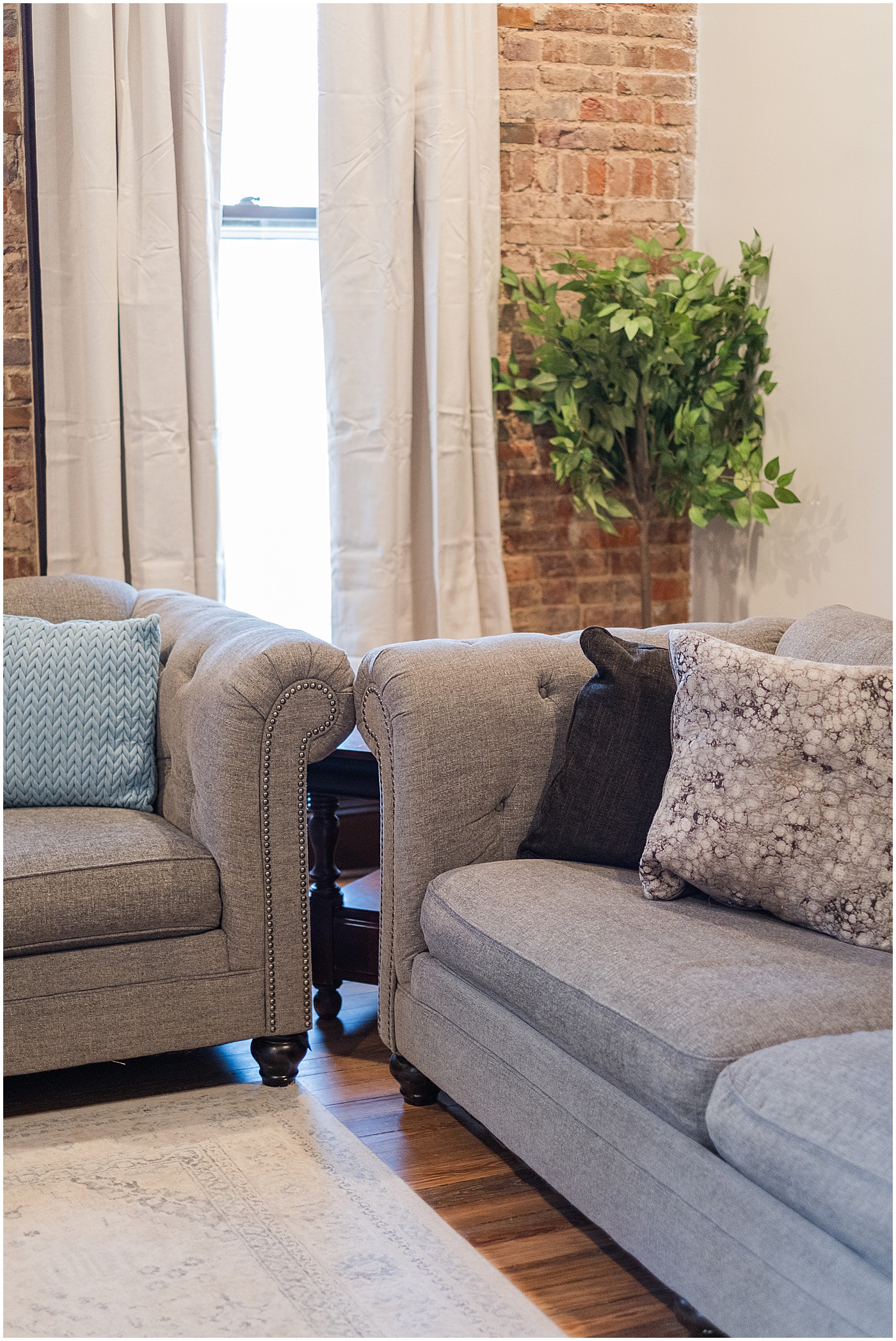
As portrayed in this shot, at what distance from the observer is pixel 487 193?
3637mm

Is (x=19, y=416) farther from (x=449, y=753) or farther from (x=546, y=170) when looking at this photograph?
(x=449, y=753)

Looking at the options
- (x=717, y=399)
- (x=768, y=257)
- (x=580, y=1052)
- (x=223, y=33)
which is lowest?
(x=580, y=1052)

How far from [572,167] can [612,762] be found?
2.35 meters

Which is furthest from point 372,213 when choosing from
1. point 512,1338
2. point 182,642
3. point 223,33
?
point 512,1338

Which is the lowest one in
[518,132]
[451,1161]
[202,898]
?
[451,1161]

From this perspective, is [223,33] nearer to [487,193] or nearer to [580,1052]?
[487,193]

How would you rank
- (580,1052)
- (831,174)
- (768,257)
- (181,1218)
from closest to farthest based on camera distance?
(580,1052)
(181,1218)
(831,174)
(768,257)

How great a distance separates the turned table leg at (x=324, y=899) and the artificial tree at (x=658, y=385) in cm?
135

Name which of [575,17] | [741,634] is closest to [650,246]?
[575,17]

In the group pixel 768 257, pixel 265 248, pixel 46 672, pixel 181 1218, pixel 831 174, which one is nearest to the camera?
pixel 181 1218

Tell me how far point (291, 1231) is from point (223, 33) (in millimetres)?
2927

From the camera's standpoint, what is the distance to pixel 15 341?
338 cm

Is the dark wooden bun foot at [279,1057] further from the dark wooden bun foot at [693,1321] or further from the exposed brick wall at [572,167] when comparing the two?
the exposed brick wall at [572,167]

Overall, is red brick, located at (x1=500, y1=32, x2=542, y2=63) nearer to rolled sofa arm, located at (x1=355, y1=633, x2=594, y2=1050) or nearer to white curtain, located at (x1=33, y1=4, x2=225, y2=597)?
white curtain, located at (x1=33, y1=4, x2=225, y2=597)
